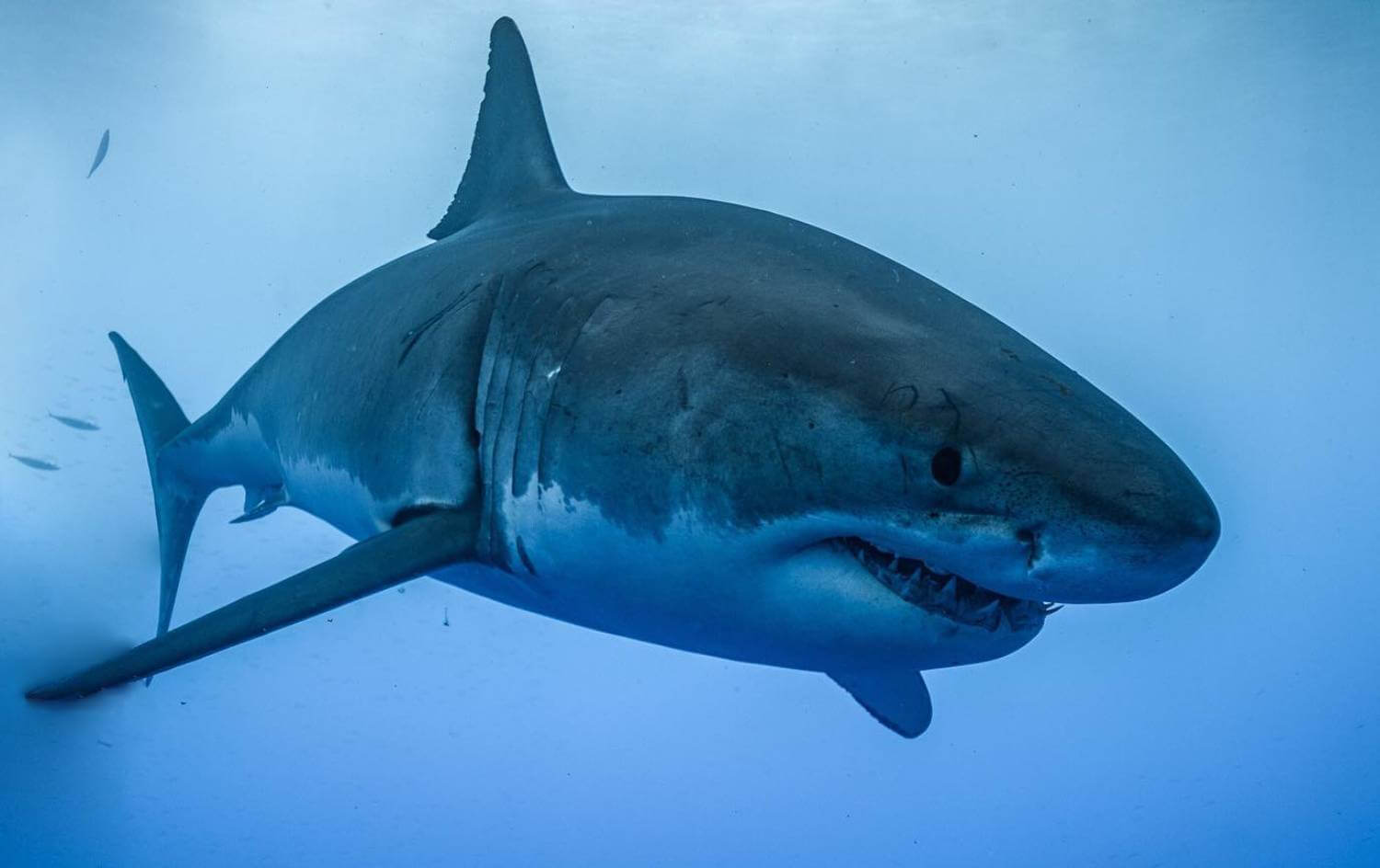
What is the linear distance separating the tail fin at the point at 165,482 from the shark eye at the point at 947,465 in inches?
166

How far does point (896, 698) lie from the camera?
9.70ft

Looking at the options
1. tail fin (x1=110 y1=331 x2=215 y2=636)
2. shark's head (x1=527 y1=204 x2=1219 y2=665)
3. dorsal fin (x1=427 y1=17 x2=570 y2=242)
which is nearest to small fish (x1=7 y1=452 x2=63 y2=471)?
tail fin (x1=110 y1=331 x2=215 y2=636)

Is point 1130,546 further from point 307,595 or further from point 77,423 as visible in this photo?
point 77,423

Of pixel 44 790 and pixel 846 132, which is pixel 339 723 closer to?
pixel 44 790

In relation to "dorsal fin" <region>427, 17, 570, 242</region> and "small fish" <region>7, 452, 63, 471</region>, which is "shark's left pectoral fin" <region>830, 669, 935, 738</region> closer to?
"dorsal fin" <region>427, 17, 570, 242</region>

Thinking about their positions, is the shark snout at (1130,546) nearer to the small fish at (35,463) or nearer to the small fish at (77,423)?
the small fish at (77,423)

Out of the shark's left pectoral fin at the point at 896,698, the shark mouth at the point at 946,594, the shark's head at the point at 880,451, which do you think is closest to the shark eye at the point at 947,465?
the shark's head at the point at 880,451

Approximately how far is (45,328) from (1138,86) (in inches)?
890

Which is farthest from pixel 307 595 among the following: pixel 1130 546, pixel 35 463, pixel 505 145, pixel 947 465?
pixel 35 463

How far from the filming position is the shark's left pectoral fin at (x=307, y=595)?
216 centimetres

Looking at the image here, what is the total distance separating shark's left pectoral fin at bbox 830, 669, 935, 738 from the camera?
2893 millimetres

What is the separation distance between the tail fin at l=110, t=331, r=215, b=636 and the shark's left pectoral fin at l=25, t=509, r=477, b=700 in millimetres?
2592

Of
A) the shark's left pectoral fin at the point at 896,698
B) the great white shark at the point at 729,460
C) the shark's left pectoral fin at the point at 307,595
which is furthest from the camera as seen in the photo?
the shark's left pectoral fin at the point at 896,698

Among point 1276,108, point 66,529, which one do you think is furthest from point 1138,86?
point 66,529
